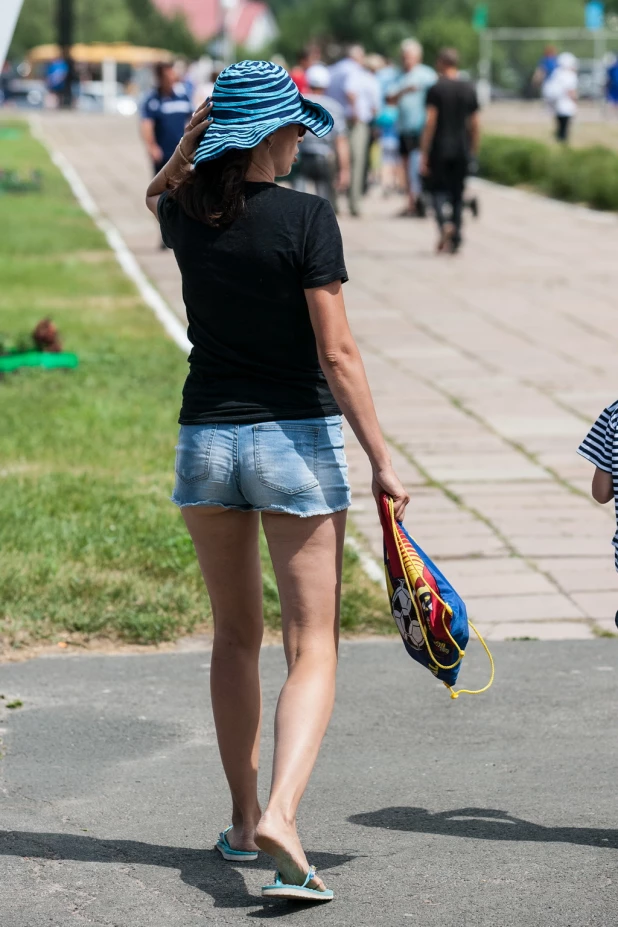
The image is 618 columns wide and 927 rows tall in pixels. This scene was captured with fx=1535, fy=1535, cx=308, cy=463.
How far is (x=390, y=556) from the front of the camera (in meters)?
3.61

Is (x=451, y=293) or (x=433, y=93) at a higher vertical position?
(x=433, y=93)

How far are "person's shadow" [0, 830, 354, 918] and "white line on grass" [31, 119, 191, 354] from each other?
231cm

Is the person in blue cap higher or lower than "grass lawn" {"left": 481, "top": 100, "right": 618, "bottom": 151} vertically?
higher

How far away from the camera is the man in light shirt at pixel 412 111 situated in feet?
66.7

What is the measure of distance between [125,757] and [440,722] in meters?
1.00

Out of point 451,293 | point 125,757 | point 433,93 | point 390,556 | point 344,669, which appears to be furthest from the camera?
point 433,93

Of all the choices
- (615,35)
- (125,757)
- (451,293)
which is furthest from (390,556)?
(615,35)

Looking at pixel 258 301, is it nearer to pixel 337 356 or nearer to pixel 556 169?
pixel 337 356

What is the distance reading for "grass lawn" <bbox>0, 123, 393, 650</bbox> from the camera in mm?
5738

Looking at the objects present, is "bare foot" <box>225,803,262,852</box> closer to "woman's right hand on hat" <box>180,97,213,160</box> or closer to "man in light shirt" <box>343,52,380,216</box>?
"woman's right hand on hat" <box>180,97,213,160</box>

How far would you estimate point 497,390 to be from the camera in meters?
10.0

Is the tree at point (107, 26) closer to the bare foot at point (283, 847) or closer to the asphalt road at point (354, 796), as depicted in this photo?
the asphalt road at point (354, 796)

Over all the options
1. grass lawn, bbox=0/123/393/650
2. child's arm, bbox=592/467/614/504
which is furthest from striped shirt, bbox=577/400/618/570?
grass lawn, bbox=0/123/393/650

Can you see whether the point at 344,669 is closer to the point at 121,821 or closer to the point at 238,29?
the point at 121,821
